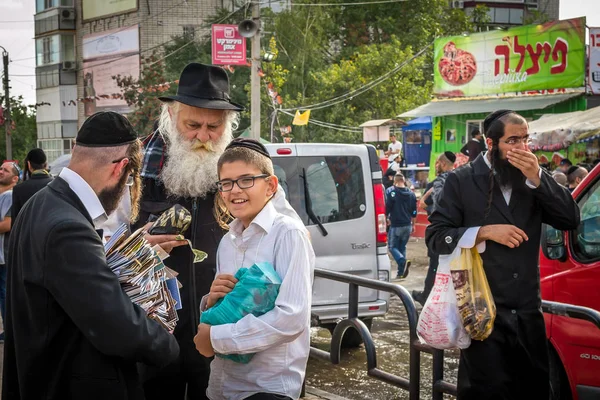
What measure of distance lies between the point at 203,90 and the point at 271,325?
1.41 metres

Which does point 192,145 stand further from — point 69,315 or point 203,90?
point 69,315

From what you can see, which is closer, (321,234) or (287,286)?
(287,286)

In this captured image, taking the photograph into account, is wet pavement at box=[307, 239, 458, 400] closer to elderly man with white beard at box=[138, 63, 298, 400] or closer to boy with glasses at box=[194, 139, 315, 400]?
elderly man with white beard at box=[138, 63, 298, 400]

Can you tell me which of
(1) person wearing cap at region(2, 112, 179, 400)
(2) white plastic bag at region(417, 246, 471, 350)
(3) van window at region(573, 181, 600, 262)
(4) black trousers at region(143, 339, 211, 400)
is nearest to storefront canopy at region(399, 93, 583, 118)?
(3) van window at region(573, 181, 600, 262)

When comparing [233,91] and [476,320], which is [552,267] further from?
[233,91]

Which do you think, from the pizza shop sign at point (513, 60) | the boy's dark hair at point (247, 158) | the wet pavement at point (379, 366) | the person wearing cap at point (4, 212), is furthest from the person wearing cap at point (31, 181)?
the pizza shop sign at point (513, 60)

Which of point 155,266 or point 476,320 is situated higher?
point 155,266

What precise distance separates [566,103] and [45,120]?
42.8 metres

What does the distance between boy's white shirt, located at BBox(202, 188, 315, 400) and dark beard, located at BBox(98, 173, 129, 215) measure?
21.0 inches

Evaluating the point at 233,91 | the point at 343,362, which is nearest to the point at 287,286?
the point at 343,362

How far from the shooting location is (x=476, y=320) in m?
4.00

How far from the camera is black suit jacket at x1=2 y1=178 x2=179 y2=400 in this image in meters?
2.40

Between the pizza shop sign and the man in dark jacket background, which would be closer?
the man in dark jacket background

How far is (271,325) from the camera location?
2.79m
